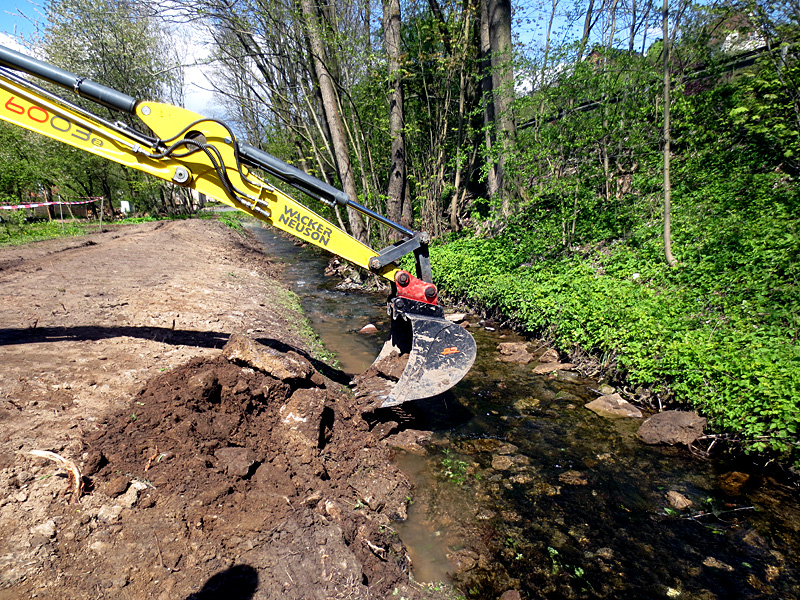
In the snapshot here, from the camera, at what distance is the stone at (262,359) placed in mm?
4121

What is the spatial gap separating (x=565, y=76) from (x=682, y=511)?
8.35m

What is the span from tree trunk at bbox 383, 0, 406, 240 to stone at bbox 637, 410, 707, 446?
889 centimetres

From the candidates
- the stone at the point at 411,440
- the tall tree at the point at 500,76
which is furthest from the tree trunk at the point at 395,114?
the stone at the point at 411,440

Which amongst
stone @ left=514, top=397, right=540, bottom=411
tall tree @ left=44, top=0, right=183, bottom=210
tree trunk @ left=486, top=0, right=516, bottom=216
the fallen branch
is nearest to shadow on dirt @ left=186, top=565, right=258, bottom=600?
the fallen branch

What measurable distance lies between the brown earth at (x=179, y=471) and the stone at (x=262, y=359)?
0.01m

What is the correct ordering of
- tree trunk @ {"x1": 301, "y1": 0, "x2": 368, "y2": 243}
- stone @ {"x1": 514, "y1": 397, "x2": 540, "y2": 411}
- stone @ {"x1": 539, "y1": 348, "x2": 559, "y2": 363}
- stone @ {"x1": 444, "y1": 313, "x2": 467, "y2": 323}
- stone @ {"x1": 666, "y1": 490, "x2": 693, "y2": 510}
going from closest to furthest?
stone @ {"x1": 666, "y1": 490, "x2": 693, "y2": 510}, stone @ {"x1": 514, "y1": 397, "x2": 540, "y2": 411}, stone @ {"x1": 539, "y1": 348, "x2": 559, "y2": 363}, stone @ {"x1": 444, "y1": 313, "x2": 467, "y2": 323}, tree trunk @ {"x1": 301, "y1": 0, "x2": 368, "y2": 243}

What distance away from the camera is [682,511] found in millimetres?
3574

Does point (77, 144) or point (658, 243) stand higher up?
point (77, 144)

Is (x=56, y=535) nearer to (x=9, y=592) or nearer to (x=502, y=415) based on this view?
(x=9, y=592)

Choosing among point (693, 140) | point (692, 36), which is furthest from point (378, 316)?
point (692, 36)

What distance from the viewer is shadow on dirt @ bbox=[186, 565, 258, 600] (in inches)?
90.7

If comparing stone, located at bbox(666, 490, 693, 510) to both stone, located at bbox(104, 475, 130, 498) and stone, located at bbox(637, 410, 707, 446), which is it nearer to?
stone, located at bbox(637, 410, 707, 446)

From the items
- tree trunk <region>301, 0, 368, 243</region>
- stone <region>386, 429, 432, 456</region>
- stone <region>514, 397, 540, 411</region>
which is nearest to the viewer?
stone <region>386, 429, 432, 456</region>

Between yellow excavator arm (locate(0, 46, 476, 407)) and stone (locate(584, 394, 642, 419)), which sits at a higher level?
yellow excavator arm (locate(0, 46, 476, 407))
